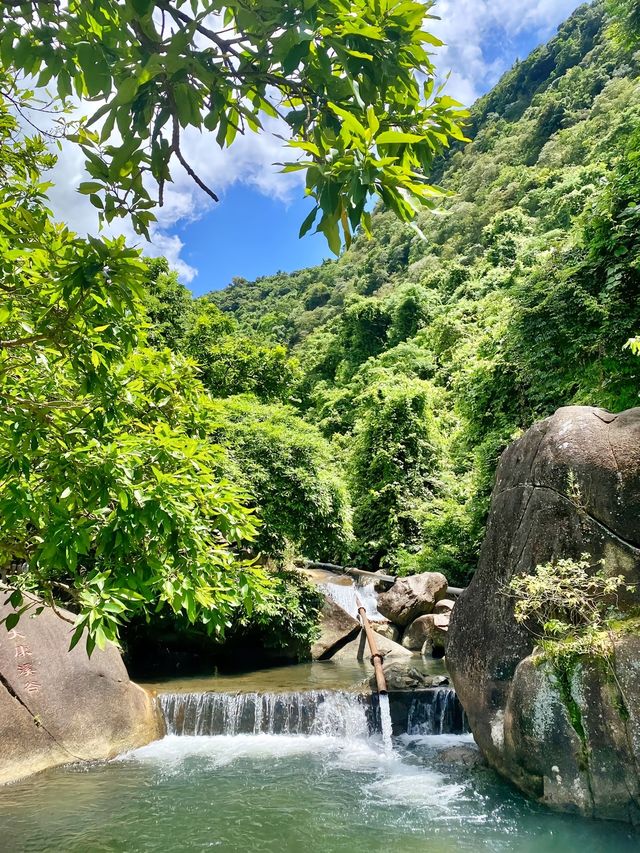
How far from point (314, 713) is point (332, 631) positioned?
476 centimetres

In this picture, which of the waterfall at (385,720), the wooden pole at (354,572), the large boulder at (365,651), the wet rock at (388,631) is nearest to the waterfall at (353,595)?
the wooden pole at (354,572)

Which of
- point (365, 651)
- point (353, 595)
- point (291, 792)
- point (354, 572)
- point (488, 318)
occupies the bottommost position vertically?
point (291, 792)

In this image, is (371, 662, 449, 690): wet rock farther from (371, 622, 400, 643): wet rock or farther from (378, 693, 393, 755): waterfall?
(371, 622, 400, 643): wet rock

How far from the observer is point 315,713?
880 centimetres

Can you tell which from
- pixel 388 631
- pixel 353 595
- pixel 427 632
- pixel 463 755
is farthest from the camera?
pixel 353 595

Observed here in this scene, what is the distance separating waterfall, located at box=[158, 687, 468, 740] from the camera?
855 centimetres

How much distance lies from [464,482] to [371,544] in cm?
546

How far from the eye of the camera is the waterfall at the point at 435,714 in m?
8.49

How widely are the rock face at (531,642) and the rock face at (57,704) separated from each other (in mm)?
4870

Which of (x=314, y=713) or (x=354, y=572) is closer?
(x=314, y=713)

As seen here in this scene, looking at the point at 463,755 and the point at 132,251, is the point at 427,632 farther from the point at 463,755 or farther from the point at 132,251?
the point at 132,251

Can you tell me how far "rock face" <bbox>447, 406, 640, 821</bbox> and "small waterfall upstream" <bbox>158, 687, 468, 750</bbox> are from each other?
5.80 ft

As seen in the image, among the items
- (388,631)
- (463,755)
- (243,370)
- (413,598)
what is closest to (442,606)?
(413,598)

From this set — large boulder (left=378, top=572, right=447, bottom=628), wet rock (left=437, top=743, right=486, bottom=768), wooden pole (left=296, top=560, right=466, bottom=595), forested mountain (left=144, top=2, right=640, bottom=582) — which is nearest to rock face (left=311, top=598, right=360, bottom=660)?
large boulder (left=378, top=572, right=447, bottom=628)
